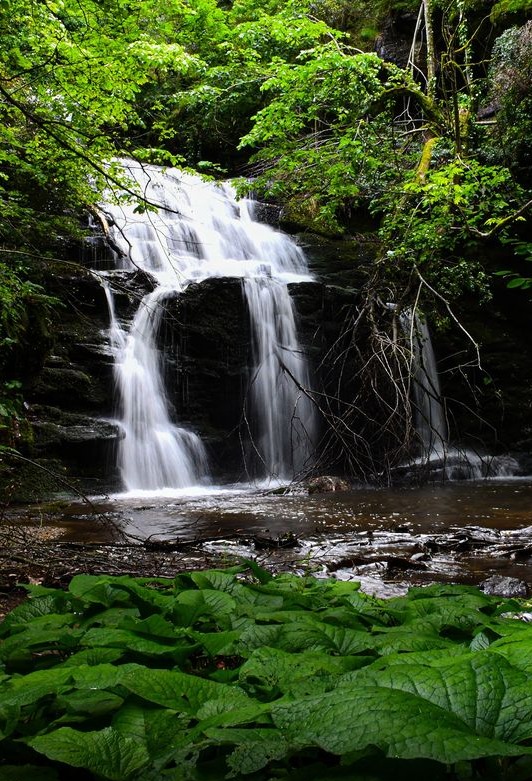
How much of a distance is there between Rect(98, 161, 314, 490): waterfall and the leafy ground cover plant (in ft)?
22.0

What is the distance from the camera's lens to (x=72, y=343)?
10.3 meters

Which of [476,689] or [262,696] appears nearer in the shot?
[476,689]

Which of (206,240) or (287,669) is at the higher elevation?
(206,240)

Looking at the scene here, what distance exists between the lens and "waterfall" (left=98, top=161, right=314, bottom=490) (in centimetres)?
993

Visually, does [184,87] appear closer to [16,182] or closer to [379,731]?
[16,182]

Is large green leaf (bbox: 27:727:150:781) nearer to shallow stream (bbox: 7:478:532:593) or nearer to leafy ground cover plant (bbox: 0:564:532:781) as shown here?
leafy ground cover plant (bbox: 0:564:532:781)

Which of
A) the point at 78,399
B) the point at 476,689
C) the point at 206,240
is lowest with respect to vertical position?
the point at 476,689

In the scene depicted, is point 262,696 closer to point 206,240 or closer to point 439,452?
point 439,452

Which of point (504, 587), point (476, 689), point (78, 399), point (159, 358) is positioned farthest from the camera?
point (159, 358)

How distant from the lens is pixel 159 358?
11070 mm

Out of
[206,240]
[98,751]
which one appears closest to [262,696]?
[98,751]

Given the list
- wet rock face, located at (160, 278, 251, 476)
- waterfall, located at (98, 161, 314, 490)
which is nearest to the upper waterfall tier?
waterfall, located at (98, 161, 314, 490)

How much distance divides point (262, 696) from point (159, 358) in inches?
401

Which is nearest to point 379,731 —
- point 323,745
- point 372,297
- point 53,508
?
point 323,745
